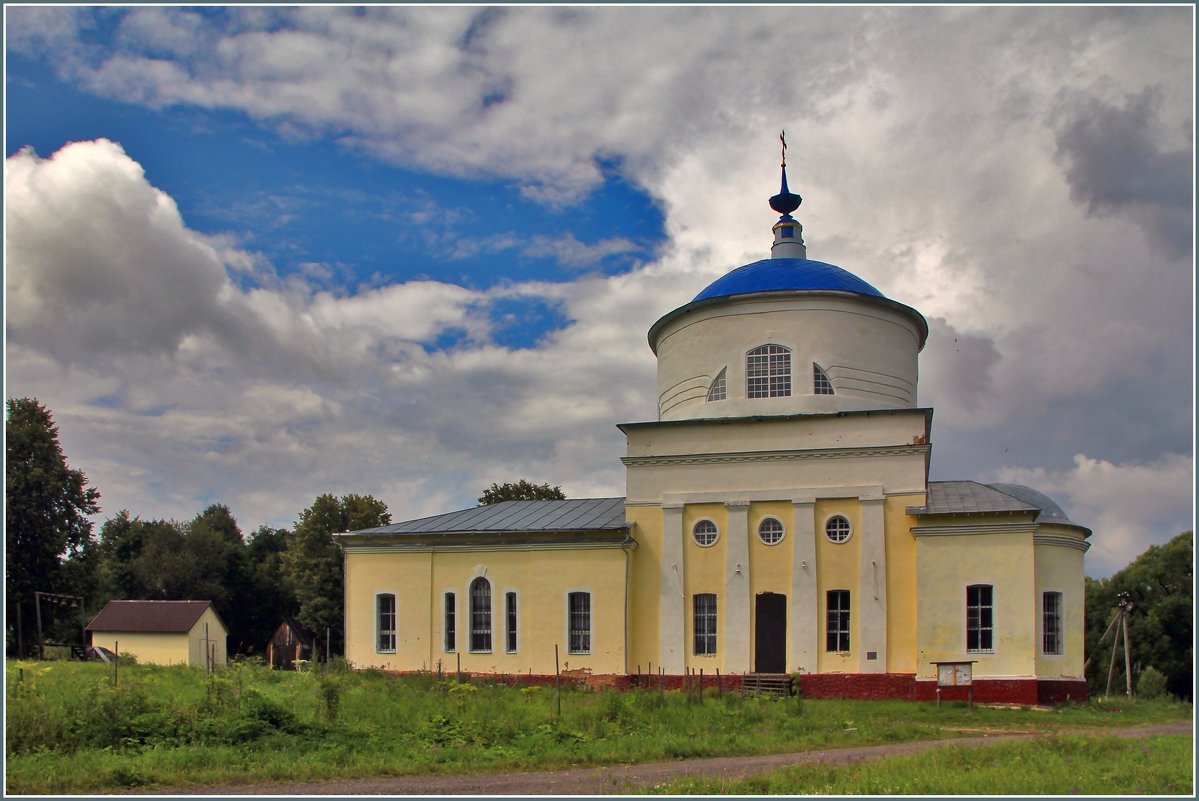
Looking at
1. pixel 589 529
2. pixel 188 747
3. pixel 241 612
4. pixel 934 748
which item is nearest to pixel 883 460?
pixel 589 529

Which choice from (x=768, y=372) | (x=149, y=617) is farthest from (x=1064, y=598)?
(x=149, y=617)

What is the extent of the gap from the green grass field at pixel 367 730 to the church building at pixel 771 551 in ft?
10.8

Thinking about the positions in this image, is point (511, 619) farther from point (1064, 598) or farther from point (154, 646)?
point (154, 646)

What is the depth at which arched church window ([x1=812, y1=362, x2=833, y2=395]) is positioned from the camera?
2725cm

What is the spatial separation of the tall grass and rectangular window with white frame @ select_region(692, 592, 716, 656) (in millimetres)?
11640

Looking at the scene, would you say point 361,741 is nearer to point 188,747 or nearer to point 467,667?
point 188,747

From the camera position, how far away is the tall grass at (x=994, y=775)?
11438mm

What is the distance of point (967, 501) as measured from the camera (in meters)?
25.1

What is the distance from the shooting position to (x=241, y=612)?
59.5 m

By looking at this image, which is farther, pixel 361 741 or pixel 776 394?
pixel 776 394

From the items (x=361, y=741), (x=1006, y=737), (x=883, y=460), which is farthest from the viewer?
(x=883, y=460)

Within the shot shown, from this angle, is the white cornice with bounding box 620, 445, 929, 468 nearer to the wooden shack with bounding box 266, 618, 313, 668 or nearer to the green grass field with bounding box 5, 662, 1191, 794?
the green grass field with bounding box 5, 662, 1191, 794

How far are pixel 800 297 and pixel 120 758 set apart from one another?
19.5 meters

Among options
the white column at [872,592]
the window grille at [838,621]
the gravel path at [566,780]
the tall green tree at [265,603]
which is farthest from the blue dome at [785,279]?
the tall green tree at [265,603]
